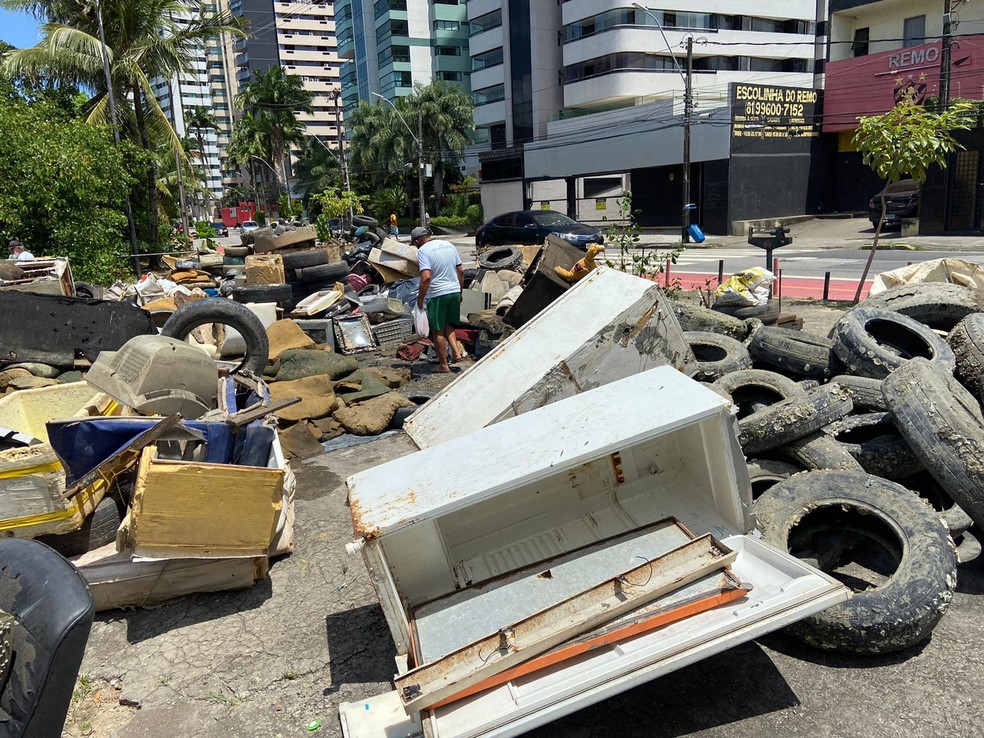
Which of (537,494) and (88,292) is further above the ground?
(88,292)

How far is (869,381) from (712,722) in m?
3.18

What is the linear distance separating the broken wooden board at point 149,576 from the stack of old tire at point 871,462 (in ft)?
9.43

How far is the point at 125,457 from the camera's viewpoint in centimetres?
395

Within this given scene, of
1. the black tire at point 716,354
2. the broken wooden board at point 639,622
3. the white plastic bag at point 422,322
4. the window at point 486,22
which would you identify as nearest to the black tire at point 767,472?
the black tire at point 716,354

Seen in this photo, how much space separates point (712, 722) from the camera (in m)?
2.83

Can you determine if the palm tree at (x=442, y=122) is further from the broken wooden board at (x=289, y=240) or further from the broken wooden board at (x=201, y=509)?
the broken wooden board at (x=201, y=509)

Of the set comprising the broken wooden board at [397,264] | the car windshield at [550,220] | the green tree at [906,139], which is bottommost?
the broken wooden board at [397,264]

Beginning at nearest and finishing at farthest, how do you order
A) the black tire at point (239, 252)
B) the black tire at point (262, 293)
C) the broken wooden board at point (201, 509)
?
the broken wooden board at point (201, 509)
the black tire at point (262, 293)
the black tire at point (239, 252)

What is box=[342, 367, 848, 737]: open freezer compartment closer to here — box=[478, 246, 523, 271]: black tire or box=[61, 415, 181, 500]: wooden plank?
box=[61, 415, 181, 500]: wooden plank

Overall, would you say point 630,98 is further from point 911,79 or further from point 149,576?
point 149,576

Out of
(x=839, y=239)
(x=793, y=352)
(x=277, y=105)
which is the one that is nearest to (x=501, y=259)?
(x=793, y=352)

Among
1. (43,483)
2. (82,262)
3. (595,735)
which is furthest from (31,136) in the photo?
(595,735)

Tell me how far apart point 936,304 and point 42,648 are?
718cm

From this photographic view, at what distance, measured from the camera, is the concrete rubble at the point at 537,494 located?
2828 millimetres
